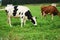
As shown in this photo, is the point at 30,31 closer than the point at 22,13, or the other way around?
the point at 30,31

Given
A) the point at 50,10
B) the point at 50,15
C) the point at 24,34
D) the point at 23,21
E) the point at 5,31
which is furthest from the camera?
the point at 50,15

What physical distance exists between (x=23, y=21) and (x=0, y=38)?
4.46m

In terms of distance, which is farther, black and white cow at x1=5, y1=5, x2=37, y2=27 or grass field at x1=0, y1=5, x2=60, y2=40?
black and white cow at x1=5, y1=5, x2=37, y2=27

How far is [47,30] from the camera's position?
1612 cm

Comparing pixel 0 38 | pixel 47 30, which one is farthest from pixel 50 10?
pixel 0 38

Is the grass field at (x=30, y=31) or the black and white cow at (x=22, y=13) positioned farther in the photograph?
the black and white cow at (x=22, y=13)

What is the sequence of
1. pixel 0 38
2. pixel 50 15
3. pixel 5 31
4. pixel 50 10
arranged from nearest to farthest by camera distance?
pixel 0 38 < pixel 5 31 < pixel 50 10 < pixel 50 15

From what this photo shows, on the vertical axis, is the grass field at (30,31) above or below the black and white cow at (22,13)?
below

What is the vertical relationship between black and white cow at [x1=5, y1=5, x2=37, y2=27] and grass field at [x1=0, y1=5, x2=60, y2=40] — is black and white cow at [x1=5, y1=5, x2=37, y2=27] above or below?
above

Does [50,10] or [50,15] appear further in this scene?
[50,15]

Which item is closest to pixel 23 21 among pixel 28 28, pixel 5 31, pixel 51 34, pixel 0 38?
pixel 28 28

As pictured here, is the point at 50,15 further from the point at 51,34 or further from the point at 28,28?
the point at 51,34

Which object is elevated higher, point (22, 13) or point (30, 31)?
point (22, 13)

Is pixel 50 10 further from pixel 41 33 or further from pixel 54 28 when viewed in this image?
pixel 41 33
